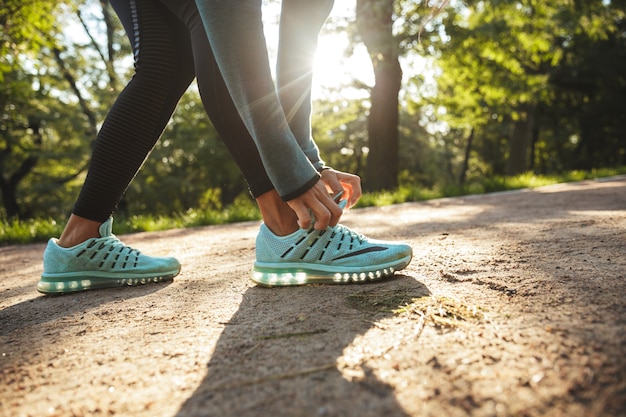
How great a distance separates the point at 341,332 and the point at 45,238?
4.14 m

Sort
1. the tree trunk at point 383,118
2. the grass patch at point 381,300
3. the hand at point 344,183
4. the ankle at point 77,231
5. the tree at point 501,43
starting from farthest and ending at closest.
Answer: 1. the tree at point 501,43
2. the tree trunk at point 383,118
3. the ankle at point 77,231
4. the hand at point 344,183
5. the grass patch at point 381,300

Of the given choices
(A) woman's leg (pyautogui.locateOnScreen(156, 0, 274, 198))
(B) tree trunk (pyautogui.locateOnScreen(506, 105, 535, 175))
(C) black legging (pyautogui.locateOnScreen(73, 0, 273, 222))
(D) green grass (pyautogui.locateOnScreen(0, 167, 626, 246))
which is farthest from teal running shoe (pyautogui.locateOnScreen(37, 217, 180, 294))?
(B) tree trunk (pyautogui.locateOnScreen(506, 105, 535, 175))

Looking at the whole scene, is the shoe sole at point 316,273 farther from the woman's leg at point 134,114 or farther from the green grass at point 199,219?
the green grass at point 199,219

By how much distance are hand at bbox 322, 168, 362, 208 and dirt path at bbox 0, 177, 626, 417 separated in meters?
0.34

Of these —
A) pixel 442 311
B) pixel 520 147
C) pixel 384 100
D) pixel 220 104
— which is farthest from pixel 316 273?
pixel 520 147

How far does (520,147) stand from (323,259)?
14755 mm

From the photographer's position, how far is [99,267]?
68.6 inches

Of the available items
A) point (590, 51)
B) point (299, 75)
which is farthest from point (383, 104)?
point (590, 51)

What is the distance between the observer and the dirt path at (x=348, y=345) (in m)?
0.70

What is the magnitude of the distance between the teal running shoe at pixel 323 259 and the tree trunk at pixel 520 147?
13.9 m

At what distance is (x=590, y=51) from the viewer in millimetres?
21172

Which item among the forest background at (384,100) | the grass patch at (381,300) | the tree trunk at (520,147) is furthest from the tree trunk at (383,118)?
the grass patch at (381,300)

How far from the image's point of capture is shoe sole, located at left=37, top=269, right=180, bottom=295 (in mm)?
1677

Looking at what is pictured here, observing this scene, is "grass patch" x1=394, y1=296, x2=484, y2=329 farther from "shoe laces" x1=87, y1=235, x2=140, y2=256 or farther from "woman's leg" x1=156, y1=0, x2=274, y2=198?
"shoe laces" x1=87, y1=235, x2=140, y2=256
